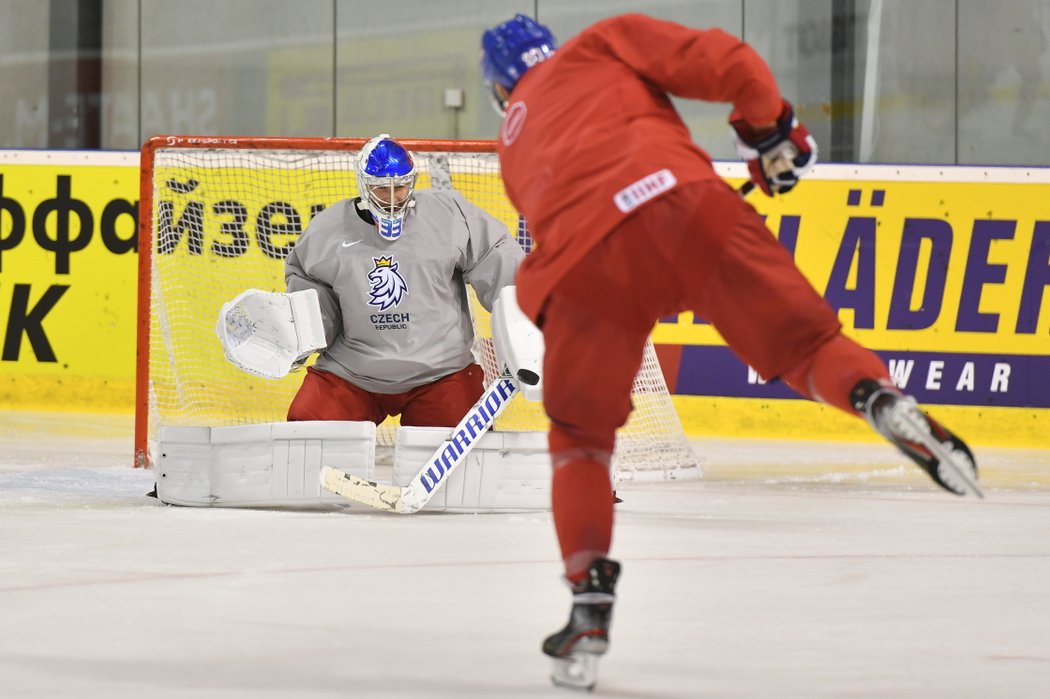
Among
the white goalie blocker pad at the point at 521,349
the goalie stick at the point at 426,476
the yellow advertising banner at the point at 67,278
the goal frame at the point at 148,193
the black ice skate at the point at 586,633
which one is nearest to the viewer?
the black ice skate at the point at 586,633

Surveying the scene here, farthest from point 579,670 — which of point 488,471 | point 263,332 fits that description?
point 263,332

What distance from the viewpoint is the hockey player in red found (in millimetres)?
2121

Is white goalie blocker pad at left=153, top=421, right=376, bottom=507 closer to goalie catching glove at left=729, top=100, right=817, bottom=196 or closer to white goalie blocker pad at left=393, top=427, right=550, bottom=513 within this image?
white goalie blocker pad at left=393, top=427, right=550, bottom=513

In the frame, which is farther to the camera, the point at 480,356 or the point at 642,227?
the point at 480,356

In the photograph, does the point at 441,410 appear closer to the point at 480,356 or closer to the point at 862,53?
the point at 480,356

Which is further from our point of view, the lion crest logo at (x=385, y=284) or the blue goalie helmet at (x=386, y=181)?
the lion crest logo at (x=385, y=284)

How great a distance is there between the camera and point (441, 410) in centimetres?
440

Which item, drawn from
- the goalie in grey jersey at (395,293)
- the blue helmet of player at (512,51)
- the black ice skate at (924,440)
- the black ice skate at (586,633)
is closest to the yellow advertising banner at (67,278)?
the goalie in grey jersey at (395,293)

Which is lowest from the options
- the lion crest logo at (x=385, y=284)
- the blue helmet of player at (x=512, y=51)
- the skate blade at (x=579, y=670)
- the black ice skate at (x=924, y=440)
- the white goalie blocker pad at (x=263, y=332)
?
the skate blade at (x=579, y=670)

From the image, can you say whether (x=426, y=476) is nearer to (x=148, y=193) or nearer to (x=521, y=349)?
(x=521, y=349)

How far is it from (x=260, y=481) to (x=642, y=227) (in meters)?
2.13

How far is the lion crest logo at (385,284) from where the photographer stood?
4.36 meters

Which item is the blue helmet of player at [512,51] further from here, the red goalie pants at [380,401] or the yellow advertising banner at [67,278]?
the yellow advertising banner at [67,278]

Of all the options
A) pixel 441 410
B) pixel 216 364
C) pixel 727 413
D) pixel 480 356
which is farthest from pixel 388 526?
pixel 727 413
